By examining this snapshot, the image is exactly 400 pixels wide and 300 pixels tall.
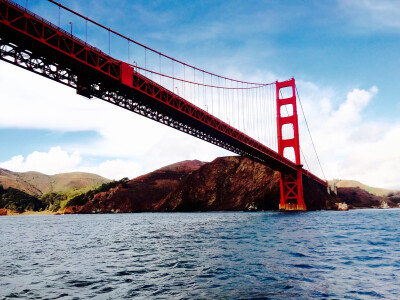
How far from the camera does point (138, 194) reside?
10906 cm

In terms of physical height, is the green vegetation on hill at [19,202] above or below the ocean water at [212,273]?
below

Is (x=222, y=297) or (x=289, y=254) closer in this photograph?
(x=222, y=297)

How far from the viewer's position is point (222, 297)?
661 centimetres

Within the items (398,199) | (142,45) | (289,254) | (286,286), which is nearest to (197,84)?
(142,45)

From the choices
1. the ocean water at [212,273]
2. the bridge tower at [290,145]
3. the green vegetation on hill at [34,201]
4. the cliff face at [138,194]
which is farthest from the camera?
the green vegetation on hill at [34,201]

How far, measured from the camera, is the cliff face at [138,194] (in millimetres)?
105375

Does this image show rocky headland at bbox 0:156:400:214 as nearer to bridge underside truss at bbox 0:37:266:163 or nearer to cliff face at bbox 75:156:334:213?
cliff face at bbox 75:156:334:213

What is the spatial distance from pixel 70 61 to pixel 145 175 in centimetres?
10323

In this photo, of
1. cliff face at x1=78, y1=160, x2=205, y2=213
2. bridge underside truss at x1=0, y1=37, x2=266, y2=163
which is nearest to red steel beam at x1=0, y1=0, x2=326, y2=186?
bridge underside truss at x1=0, y1=37, x2=266, y2=163

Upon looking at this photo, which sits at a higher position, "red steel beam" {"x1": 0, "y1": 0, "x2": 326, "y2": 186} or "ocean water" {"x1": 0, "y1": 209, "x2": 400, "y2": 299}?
"red steel beam" {"x1": 0, "y1": 0, "x2": 326, "y2": 186}

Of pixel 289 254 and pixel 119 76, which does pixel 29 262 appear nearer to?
pixel 289 254

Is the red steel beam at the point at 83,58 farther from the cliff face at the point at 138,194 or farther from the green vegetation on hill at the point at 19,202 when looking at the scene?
the green vegetation on hill at the point at 19,202

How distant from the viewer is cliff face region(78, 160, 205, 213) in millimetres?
105375

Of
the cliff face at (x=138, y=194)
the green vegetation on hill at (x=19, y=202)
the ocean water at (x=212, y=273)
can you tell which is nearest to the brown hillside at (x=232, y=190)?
the cliff face at (x=138, y=194)
